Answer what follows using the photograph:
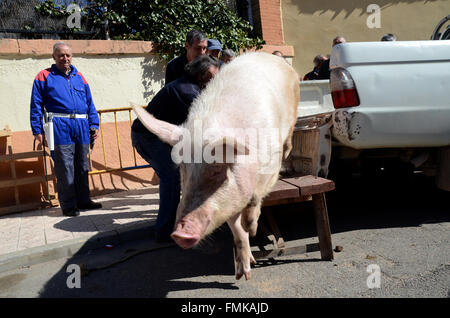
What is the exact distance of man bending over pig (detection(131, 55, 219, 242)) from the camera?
3318 millimetres

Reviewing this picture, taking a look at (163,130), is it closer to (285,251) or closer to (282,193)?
(282,193)

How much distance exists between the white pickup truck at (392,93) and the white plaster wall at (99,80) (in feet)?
13.7

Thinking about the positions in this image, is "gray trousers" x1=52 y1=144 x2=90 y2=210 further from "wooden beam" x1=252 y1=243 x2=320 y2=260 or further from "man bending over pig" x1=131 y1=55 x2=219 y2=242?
"wooden beam" x1=252 y1=243 x2=320 y2=260

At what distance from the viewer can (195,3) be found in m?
7.82

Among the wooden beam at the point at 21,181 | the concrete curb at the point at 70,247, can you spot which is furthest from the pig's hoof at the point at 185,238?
the wooden beam at the point at 21,181

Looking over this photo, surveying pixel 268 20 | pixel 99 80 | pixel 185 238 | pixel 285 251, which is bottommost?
pixel 285 251

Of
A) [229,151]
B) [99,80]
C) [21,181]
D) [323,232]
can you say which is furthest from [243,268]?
[99,80]

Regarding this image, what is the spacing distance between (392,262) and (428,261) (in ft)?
0.95

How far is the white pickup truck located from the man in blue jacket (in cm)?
350

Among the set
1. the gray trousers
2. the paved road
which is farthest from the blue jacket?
the paved road

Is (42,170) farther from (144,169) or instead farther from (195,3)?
(195,3)

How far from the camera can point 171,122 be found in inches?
136

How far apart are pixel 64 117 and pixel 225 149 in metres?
3.51
